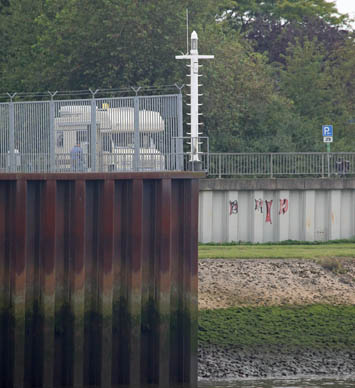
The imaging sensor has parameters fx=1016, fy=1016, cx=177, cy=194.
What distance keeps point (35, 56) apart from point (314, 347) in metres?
25.9

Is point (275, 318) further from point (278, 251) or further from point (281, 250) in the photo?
point (281, 250)

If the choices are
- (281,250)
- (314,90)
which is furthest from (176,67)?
Answer: (281,250)

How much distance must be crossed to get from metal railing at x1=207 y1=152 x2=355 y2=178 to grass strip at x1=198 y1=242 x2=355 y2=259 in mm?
3952

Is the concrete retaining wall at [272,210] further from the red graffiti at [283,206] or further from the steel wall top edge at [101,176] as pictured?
the steel wall top edge at [101,176]

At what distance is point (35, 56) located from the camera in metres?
46.8

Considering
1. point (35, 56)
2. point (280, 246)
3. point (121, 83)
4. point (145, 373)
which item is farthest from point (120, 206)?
point (35, 56)

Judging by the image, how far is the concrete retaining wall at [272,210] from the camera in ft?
113

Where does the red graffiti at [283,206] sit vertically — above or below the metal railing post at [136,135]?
below

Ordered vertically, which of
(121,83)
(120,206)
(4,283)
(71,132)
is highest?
(121,83)

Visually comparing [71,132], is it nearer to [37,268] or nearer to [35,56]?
[37,268]

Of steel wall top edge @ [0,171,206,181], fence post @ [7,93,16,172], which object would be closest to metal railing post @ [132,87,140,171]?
steel wall top edge @ [0,171,206,181]

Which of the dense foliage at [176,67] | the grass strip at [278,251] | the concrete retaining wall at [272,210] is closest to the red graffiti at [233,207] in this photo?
the concrete retaining wall at [272,210]

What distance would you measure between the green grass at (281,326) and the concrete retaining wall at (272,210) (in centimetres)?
770

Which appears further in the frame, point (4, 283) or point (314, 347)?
point (314, 347)
